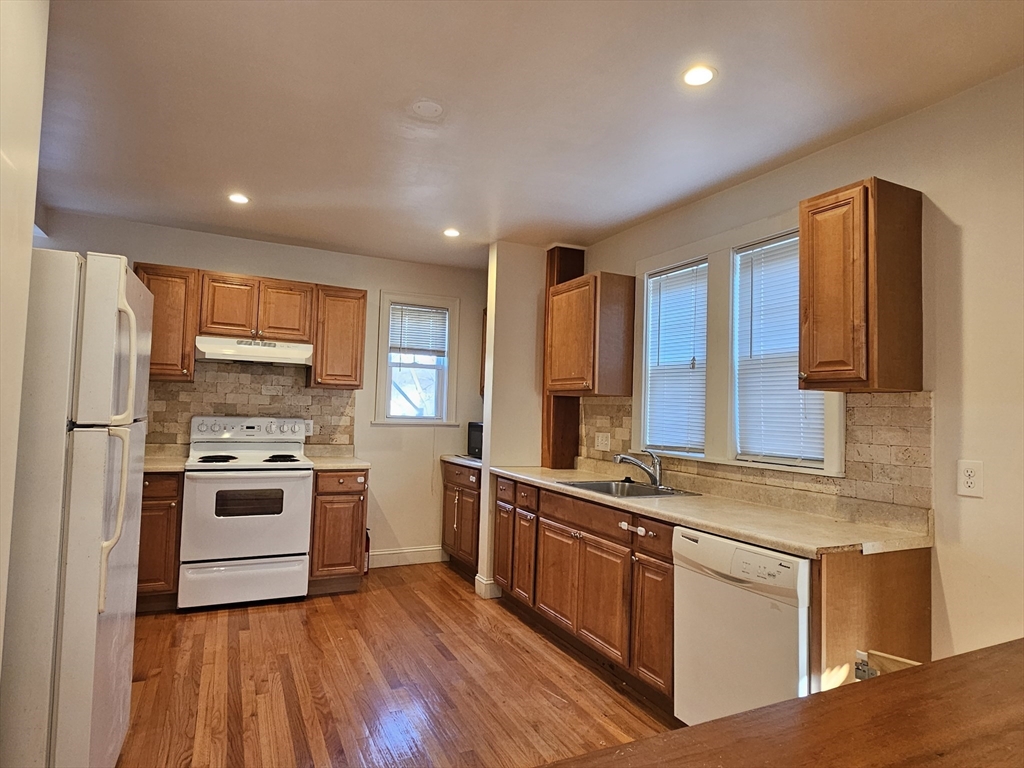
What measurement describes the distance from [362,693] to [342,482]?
1738 mm

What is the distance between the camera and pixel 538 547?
3607 millimetres

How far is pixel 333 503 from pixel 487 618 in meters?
1.35

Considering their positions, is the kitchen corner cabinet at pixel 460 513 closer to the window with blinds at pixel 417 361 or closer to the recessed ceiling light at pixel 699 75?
the window with blinds at pixel 417 361

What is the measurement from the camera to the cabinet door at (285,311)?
4301 mm

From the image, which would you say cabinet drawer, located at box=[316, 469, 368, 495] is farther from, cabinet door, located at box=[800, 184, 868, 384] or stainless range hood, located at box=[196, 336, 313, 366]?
cabinet door, located at box=[800, 184, 868, 384]

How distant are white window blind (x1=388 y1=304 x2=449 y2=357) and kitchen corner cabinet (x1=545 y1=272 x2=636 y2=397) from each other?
1620 mm

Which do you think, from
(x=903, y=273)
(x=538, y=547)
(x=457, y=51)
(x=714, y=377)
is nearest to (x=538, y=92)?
(x=457, y=51)

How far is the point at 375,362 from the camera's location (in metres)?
5.01

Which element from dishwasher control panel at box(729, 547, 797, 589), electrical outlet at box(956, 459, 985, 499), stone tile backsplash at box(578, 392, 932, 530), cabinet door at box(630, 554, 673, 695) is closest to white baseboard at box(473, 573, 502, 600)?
cabinet door at box(630, 554, 673, 695)

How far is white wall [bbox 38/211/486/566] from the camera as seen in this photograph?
445 cm

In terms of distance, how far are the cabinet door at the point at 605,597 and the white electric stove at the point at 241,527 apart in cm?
204

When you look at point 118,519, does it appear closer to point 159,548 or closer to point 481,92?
point 481,92

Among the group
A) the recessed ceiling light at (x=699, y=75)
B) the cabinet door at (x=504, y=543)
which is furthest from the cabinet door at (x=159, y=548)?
the recessed ceiling light at (x=699, y=75)

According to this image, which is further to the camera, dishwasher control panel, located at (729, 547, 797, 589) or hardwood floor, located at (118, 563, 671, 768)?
hardwood floor, located at (118, 563, 671, 768)
